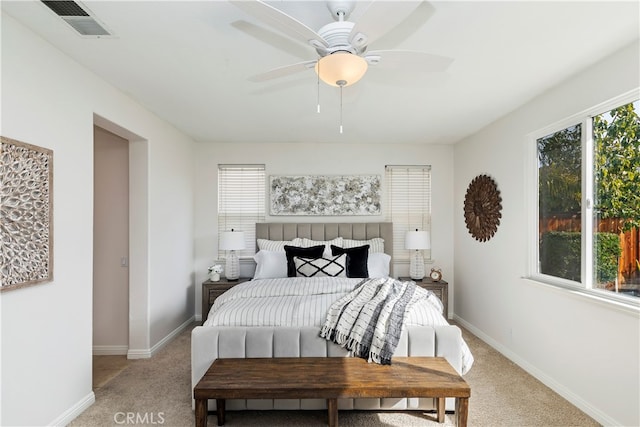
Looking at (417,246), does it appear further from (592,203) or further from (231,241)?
(231,241)

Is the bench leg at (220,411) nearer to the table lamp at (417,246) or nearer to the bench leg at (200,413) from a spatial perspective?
the bench leg at (200,413)

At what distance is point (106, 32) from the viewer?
2102 millimetres

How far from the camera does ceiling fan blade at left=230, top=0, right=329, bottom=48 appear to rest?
140cm

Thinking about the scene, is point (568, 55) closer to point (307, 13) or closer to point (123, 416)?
point (307, 13)

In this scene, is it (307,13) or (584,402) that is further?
(584,402)

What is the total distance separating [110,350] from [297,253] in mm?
2264

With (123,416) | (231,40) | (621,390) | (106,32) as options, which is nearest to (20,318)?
(123,416)

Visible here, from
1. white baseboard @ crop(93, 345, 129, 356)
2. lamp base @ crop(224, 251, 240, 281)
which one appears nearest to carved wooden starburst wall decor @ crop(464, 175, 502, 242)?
lamp base @ crop(224, 251, 240, 281)

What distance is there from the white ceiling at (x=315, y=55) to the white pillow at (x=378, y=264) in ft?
5.49

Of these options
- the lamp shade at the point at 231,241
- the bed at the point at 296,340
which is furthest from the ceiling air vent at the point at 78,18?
the lamp shade at the point at 231,241

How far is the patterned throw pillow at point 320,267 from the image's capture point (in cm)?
394

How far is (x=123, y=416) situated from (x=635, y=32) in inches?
167

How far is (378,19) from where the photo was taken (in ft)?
4.93

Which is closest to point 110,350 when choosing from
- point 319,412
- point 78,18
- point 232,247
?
point 232,247
